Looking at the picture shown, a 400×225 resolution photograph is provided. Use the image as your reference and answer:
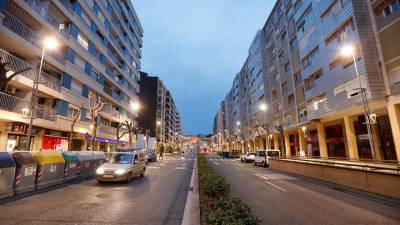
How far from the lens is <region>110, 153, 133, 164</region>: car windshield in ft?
43.5

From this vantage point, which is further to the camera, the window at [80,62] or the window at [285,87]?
the window at [285,87]

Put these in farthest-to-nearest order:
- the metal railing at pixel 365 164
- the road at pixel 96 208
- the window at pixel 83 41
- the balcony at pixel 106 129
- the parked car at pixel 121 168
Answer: the balcony at pixel 106 129 < the window at pixel 83 41 < the parked car at pixel 121 168 < the metal railing at pixel 365 164 < the road at pixel 96 208

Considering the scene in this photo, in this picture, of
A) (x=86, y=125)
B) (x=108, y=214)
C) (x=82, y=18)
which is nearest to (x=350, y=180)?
(x=108, y=214)

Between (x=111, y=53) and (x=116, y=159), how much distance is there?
27.7 meters

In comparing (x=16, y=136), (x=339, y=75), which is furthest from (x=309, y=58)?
(x=16, y=136)

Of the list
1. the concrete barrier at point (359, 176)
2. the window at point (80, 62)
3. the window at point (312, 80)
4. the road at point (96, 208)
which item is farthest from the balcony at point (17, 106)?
the window at point (312, 80)

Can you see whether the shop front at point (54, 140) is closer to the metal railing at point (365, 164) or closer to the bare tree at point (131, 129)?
the bare tree at point (131, 129)

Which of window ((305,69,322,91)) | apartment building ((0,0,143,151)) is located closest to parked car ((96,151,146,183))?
apartment building ((0,0,143,151))

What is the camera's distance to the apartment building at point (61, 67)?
661 inches

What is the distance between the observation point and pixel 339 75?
20391 millimetres

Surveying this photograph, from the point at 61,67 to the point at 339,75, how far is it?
27.5 metres

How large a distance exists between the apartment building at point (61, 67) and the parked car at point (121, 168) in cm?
827

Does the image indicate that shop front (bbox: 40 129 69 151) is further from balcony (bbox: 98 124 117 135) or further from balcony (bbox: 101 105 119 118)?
balcony (bbox: 101 105 119 118)

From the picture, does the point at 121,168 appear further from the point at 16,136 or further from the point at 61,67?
the point at 61,67
